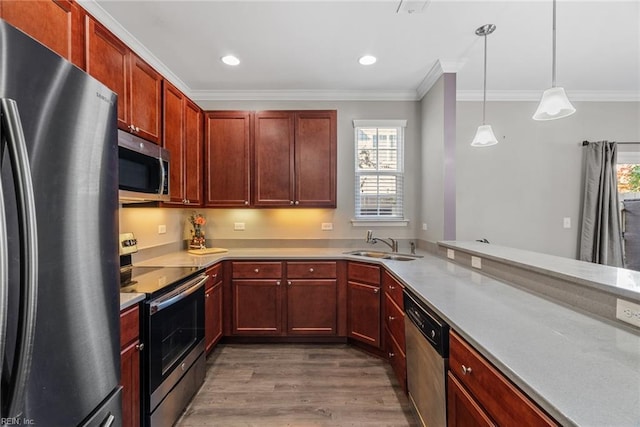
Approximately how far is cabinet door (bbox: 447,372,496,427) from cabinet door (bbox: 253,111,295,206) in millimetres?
2263

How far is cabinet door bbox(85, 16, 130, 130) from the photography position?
1617 mm

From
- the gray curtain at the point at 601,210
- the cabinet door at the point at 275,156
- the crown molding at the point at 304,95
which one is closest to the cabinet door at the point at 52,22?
the cabinet door at the point at 275,156

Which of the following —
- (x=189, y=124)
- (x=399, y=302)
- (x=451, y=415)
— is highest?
(x=189, y=124)

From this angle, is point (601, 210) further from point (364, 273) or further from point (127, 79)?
point (127, 79)

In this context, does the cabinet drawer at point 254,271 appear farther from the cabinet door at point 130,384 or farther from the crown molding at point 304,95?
the crown molding at point 304,95

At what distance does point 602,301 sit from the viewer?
1.19 metres

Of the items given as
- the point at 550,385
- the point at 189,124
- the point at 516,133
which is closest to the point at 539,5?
the point at 516,133

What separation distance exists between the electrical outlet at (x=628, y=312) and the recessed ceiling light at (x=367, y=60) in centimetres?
234

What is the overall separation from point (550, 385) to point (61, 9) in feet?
8.21

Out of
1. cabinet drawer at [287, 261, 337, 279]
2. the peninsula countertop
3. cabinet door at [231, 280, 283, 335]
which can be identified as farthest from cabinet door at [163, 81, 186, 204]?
the peninsula countertop

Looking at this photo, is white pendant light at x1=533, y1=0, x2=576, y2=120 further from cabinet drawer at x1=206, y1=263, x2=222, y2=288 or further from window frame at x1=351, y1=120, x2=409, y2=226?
cabinet drawer at x1=206, y1=263, x2=222, y2=288

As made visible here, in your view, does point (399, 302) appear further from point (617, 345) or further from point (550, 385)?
point (550, 385)

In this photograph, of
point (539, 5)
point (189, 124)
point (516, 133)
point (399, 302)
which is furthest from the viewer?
point (516, 133)

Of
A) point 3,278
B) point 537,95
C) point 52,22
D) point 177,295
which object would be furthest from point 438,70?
point 3,278
